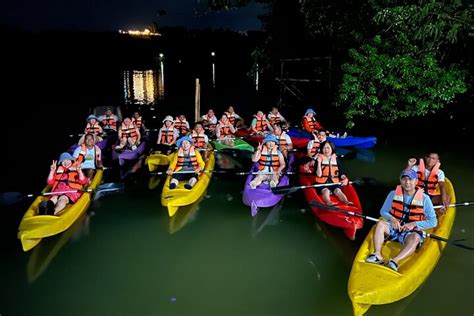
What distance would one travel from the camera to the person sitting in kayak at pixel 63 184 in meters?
5.71

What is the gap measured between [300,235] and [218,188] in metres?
2.63

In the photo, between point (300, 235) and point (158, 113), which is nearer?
point (300, 235)

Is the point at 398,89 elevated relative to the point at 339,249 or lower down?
elevated

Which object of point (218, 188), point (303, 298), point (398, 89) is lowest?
point (303, 298)

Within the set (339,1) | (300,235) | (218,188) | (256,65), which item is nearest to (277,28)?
(256,65)

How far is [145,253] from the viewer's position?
547 cm

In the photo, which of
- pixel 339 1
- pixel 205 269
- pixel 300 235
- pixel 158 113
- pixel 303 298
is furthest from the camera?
pixel 158 113

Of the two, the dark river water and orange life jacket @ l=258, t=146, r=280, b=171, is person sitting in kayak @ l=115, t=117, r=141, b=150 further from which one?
orange life jacket @ l=258, t=146, r=280, b=171

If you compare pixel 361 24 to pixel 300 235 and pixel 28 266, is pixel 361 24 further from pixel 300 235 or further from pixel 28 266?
pixel 28 266

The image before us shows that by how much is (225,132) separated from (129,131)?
9.48 ft

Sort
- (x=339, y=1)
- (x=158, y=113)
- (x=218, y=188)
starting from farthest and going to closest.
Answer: (x=158, y=113) < (x=339, y=1) < (x=218, y=188)

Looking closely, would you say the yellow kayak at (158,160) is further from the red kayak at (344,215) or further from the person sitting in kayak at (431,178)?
the person sitting in kayak at (431,178)

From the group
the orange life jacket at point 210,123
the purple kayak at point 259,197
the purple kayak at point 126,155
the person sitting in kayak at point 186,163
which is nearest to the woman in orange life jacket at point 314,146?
the purple kayak at point 259,197

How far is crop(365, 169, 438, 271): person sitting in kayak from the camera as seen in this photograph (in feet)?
14.0
